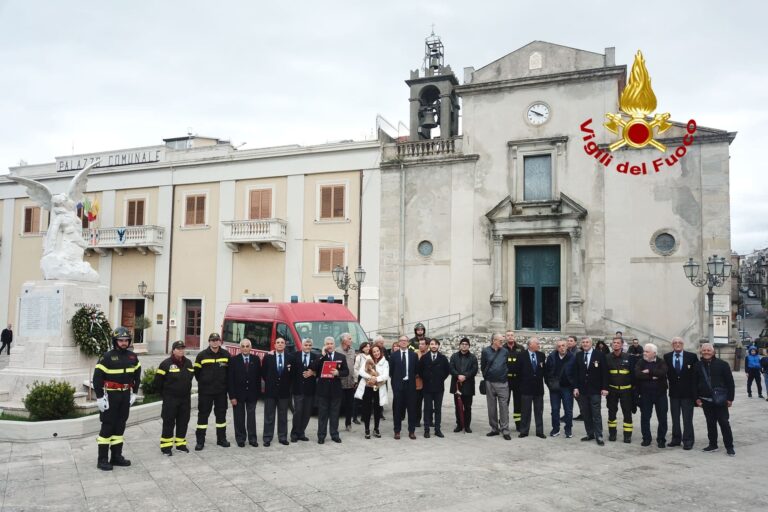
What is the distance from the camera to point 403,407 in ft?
37.2

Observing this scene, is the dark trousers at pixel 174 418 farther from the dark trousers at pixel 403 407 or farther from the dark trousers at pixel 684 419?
the dark trousers at pixel 684 419

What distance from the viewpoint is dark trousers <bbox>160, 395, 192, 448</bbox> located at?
9.52 meters

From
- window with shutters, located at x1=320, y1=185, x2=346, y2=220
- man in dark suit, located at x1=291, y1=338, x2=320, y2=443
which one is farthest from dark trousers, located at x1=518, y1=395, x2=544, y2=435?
window with shutters, located at x1=320, y1=185, x2=346, y2=220

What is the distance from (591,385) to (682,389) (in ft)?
4.65

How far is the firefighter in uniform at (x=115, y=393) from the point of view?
8.73m

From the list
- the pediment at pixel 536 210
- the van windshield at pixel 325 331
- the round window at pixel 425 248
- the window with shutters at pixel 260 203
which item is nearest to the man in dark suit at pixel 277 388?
the van windshield at pixel 325 331

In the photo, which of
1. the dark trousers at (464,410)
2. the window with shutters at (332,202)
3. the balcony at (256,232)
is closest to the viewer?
the dark trousers at (464,410)

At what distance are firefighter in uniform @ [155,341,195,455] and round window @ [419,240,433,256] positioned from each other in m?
17.0

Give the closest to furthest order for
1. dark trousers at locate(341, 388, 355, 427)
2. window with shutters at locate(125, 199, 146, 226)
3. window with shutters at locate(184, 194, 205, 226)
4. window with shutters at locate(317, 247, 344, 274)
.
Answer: dark trousers at locate(341, 388, 355, 427) < window with shutters at locate(317, 247, 344, 274) < window with shutters at locate(184, 194, 205, 226) < window with shutters at locate(125, 199, 146, 226)

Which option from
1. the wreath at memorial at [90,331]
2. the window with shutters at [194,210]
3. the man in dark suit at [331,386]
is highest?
the window with shutters at [194,210]

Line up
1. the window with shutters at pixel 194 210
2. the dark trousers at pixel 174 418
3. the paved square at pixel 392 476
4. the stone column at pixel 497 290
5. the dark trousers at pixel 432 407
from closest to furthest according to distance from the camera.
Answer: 1. the paved square at pixel 392 476
2. the dark trousers at pixel 174 418
3. the dark trousers at pixel 432 407
4. the stone column at pixel 497 290
5. the window with shutters at pixel 194 210

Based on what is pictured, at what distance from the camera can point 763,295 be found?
74.1 m

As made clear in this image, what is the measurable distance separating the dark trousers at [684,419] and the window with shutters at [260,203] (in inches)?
844

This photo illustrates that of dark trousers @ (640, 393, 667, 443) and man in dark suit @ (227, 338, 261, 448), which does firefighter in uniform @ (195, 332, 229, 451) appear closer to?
A: man in dark suit @ (227, 338, 261, 448)
